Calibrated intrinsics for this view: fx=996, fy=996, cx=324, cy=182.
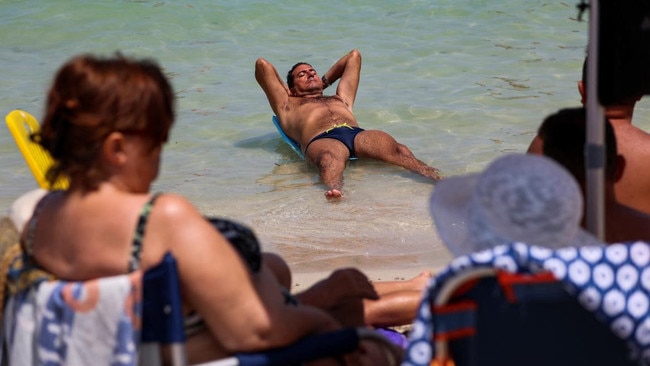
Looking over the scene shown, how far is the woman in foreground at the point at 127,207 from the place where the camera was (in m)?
Answer: 2.29

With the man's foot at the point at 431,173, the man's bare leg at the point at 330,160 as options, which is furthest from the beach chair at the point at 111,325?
the man's foot at the point at 431,173

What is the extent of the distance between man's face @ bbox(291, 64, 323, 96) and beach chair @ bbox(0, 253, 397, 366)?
594 centimetres

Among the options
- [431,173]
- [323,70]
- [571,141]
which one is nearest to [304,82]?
[431,173]

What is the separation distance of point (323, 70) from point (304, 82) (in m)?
2.25

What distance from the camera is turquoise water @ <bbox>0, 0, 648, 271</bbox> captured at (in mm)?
5875

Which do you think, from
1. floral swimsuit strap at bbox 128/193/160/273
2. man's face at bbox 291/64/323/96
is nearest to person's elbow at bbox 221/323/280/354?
floral swimsuit strap at bbox 128/193/160/273

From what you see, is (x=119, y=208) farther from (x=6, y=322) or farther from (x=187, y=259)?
(x=6, y=322)

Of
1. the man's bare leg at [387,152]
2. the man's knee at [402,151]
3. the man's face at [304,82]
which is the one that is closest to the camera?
the man's bare leg at [387,152]

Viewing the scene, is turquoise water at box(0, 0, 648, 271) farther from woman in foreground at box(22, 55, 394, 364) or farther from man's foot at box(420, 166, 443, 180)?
woman in foreground at box(22, 55, 394, 364)

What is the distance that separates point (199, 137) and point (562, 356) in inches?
245

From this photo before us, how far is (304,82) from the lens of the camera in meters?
8.33

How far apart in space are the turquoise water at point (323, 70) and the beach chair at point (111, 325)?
2.44 m

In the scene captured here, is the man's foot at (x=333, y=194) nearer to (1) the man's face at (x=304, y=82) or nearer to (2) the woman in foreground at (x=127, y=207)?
(1) the man's face at (x=304, y=82)

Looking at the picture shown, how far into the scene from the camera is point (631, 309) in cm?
213
